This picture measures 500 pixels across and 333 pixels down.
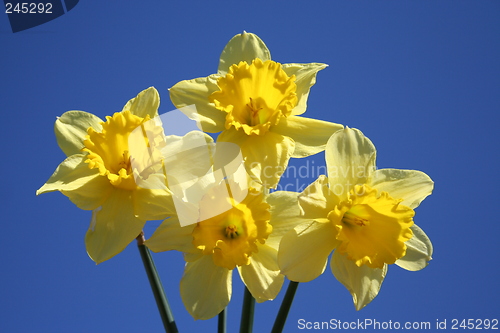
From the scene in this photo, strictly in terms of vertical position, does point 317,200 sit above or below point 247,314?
above

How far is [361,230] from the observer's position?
158cm

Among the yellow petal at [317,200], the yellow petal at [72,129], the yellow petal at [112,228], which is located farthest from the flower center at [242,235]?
the yellow petal at [72,129]

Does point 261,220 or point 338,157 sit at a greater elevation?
point 338,157

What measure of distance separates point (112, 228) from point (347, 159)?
784mm

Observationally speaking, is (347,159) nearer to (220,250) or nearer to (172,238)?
(220,250)

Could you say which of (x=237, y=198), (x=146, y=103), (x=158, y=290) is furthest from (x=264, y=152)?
(x=158, y=290)

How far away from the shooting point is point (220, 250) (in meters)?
1.42

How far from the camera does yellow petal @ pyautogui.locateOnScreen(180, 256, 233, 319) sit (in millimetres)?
1432

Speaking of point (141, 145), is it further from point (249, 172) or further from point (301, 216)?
point (301, 216)

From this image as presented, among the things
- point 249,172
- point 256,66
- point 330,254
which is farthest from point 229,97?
point 330,254

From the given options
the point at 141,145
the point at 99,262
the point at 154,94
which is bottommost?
the point at 99,262

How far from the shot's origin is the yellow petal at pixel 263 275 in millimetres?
1414

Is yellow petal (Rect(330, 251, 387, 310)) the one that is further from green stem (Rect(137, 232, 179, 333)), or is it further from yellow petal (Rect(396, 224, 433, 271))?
green stem (Rect(137, 232, 179, 333))

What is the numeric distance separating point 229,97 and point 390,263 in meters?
0.77
